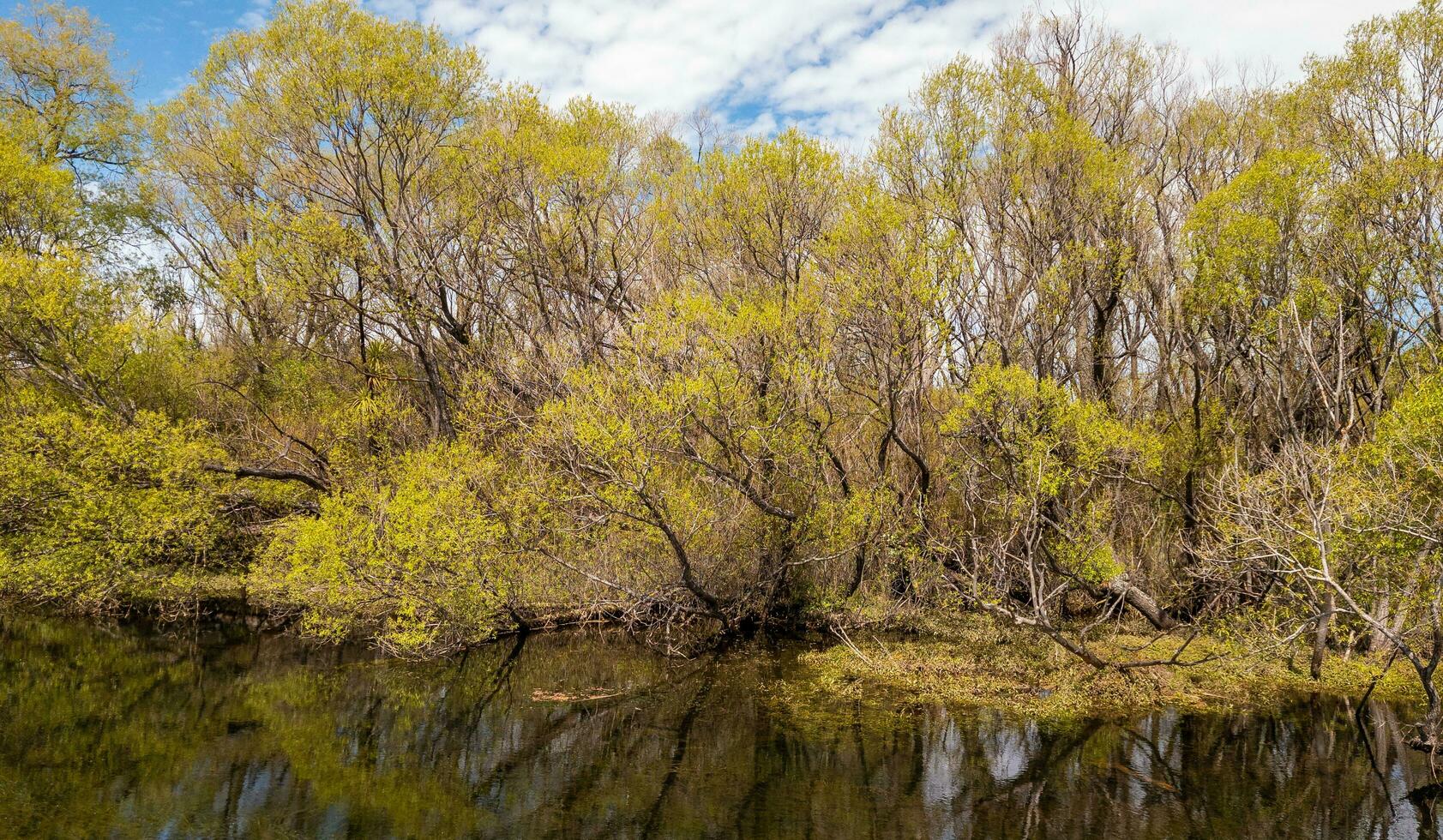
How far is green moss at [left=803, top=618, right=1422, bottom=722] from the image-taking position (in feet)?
42.3

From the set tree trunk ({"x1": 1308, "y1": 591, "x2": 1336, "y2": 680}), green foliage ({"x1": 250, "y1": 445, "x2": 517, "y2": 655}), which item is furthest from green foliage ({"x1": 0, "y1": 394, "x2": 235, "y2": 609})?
tree trunk ({"x1": 1308, "y1": 591, "x2": 1336, "y2": 680})

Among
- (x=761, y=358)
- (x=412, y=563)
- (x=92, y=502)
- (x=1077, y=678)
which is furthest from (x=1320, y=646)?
(x=92, y=502)

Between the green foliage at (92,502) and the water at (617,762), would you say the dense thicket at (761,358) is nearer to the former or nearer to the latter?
the green foliage at (92,502)

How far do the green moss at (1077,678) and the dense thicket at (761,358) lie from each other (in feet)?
2.28

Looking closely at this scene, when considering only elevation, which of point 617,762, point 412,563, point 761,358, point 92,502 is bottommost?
point 617,762

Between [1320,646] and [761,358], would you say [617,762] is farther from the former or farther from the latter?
[1320,646]

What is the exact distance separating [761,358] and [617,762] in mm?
8512

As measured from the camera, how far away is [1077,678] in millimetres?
13688

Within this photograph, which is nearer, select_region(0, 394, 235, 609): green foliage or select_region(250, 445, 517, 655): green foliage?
select_region(250, 445, 517, 655): green foliage

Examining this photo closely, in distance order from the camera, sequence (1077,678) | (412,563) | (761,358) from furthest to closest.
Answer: (761,358) → (412,563) → (1077,678)

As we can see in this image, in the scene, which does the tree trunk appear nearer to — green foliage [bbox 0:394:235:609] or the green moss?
the green moss

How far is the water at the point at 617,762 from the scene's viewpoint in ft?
28.4

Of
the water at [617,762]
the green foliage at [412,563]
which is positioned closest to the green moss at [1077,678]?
the water at [617,762]

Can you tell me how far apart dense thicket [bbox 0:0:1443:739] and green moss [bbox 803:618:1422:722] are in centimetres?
70
